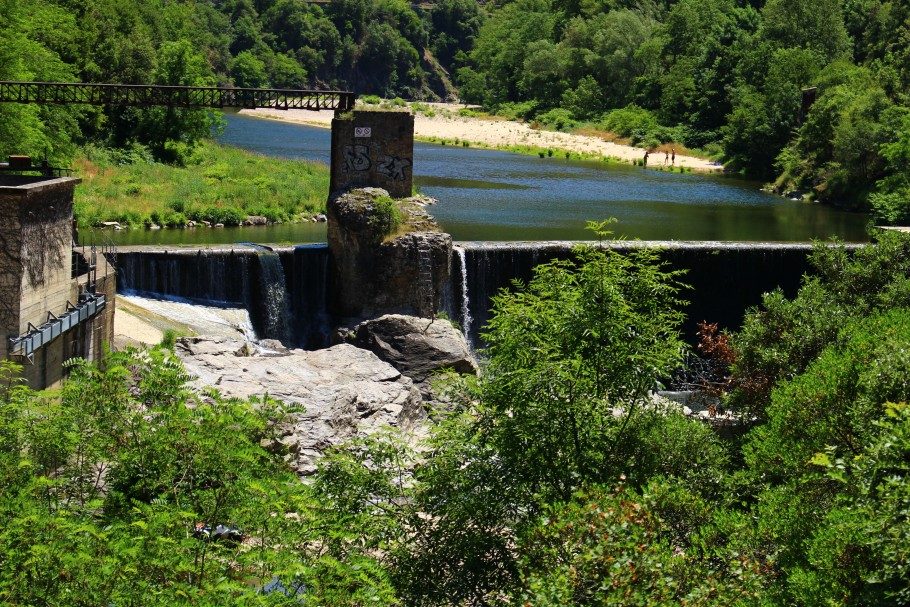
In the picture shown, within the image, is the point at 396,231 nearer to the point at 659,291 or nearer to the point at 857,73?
the point at 659,291

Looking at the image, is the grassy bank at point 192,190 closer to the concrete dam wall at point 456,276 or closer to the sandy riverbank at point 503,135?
the concrete dam wall at point 456,276

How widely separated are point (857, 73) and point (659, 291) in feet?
212

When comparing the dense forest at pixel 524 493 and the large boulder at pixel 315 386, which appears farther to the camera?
the large boulder at pixel 315 386

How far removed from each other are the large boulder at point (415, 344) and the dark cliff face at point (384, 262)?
1.52 metres

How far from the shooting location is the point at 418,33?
18075 centimetres

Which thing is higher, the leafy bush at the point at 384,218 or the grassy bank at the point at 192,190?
the leafy bush at the point at 384,218

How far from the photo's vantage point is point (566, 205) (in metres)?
57.1

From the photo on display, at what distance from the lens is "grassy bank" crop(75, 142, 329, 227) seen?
47.9m

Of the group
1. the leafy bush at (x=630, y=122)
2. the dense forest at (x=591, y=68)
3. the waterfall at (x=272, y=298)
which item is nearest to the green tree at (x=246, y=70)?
the dense forest at (x=591, y=68)

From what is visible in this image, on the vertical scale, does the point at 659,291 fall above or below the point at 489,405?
above

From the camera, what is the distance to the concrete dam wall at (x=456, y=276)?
3416cm

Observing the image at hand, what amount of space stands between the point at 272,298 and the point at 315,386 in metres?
8.39

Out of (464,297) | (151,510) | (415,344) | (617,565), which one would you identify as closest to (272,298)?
(415,344)

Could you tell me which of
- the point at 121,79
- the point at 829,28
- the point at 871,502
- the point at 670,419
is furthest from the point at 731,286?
the point at 829,28
